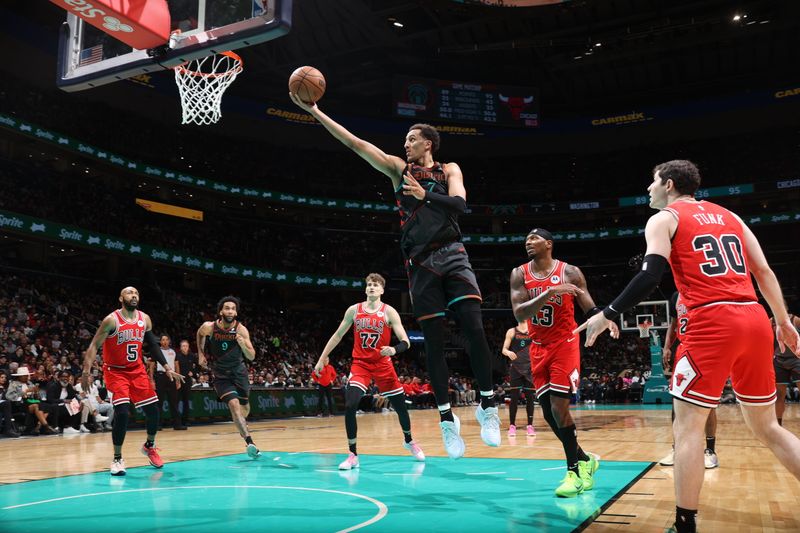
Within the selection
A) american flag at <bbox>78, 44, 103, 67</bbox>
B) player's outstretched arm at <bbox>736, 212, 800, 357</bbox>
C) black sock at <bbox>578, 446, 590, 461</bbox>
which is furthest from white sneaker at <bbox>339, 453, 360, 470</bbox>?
american flag at <bbox>78, 44, 103, 67</bbox>

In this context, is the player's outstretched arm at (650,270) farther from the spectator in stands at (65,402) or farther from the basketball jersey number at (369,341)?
the spectator in stands at (65,402)

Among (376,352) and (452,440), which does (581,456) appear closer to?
(452,440)

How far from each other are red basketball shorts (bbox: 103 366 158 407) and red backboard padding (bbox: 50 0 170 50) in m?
4.03

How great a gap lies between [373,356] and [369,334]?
301 mm

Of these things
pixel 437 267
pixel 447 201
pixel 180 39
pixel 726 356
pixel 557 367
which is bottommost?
pixel 557 367

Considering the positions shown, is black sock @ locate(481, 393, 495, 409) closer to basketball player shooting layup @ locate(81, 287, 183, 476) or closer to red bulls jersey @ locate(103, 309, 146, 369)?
basketball player shooting layup @ locate(81, 287, 183, 476)

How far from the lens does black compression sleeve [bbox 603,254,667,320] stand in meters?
3.97

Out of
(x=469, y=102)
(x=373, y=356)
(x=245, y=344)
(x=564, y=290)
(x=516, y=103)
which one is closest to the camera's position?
(x=564, y=290)

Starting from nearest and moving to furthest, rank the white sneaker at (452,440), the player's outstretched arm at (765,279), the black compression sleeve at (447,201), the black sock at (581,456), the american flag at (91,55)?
the player's outstretched arm at (765,279), the black compression sleeve at (447,201), the white sneaker at (452,440), the black sock at (581,456), the american flag at (91,55)

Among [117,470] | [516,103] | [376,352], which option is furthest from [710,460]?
[516,103]

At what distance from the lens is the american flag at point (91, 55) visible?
8.20 meters

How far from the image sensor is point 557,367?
6.21 m

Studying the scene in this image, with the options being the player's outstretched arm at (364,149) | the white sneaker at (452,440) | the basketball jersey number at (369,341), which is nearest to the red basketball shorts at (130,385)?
the basketball jersey number at (369,341)

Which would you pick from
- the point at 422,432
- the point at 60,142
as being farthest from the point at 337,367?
the point at 422,432
